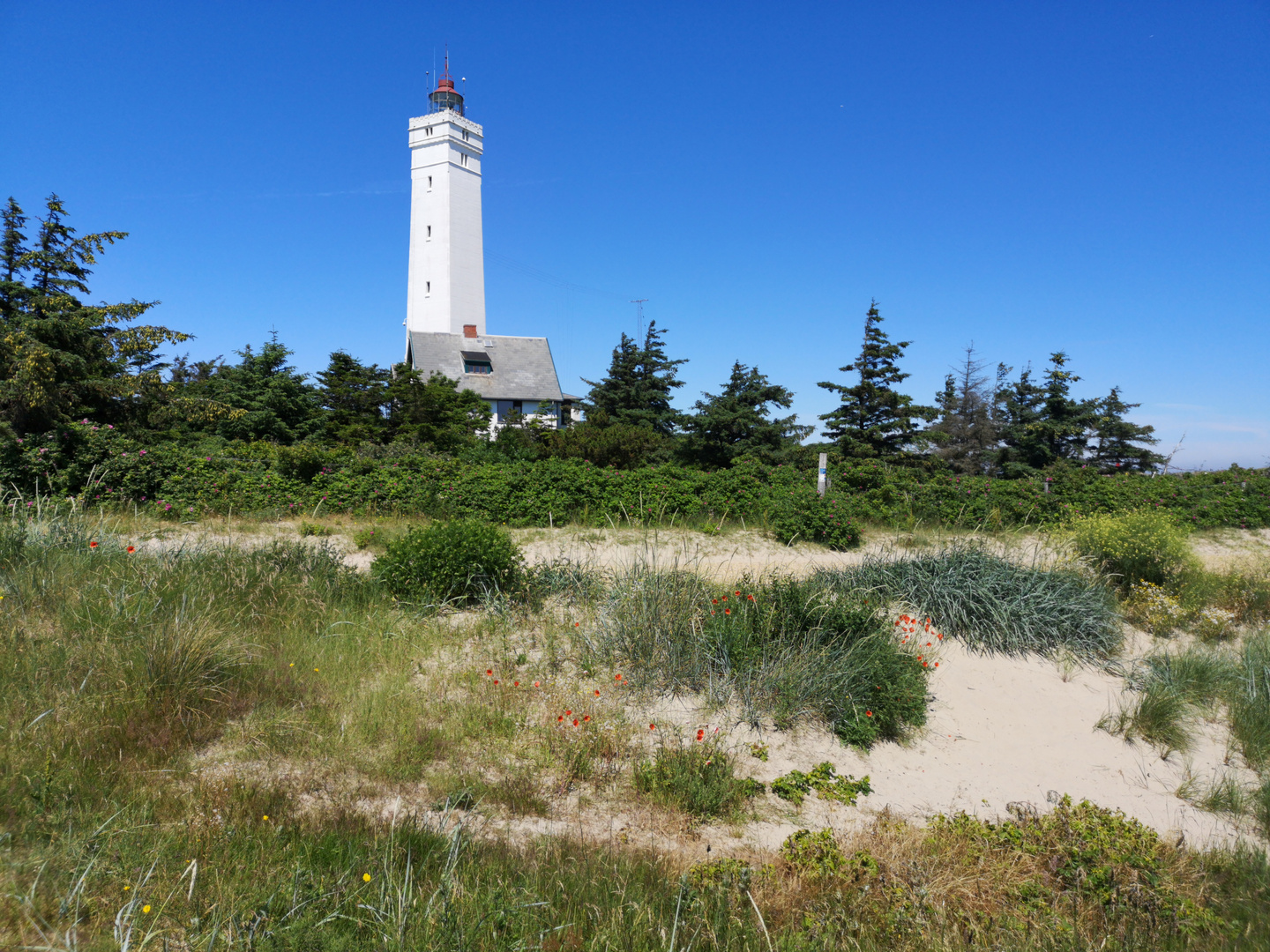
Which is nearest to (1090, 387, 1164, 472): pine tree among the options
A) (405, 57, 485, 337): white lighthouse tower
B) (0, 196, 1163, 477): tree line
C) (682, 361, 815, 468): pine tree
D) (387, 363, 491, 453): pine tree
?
(0, 196, 1163, 477): tree line

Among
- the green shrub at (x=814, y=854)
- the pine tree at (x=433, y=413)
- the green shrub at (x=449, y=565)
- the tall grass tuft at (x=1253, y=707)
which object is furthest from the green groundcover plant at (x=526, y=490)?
the pine tree at (x=433, y=413)

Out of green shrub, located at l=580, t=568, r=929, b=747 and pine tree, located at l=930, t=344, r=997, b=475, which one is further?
pine tree, located at l=930, t=344, r=997, b=475

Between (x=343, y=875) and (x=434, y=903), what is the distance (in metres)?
0.38

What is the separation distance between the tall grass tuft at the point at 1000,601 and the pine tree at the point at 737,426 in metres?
13.1

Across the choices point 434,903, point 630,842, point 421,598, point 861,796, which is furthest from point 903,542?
point 434,903

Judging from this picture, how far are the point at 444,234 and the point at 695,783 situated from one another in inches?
1583

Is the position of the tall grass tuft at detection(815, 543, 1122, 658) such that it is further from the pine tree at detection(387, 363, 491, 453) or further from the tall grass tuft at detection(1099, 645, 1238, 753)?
the pine tree at detection(387, 363, 491, 453)

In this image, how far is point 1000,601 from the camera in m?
6.46

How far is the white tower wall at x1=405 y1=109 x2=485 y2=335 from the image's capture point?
128 ft

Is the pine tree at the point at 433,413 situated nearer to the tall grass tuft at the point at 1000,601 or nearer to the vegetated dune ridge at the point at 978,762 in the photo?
the tall grass tuft at the point at 1000,601

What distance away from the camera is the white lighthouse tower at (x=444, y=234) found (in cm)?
3906

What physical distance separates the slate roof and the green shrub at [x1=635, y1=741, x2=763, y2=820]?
112ft

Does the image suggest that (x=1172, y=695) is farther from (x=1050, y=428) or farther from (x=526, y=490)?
(x=1050, y=428)

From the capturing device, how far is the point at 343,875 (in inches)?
98.3
